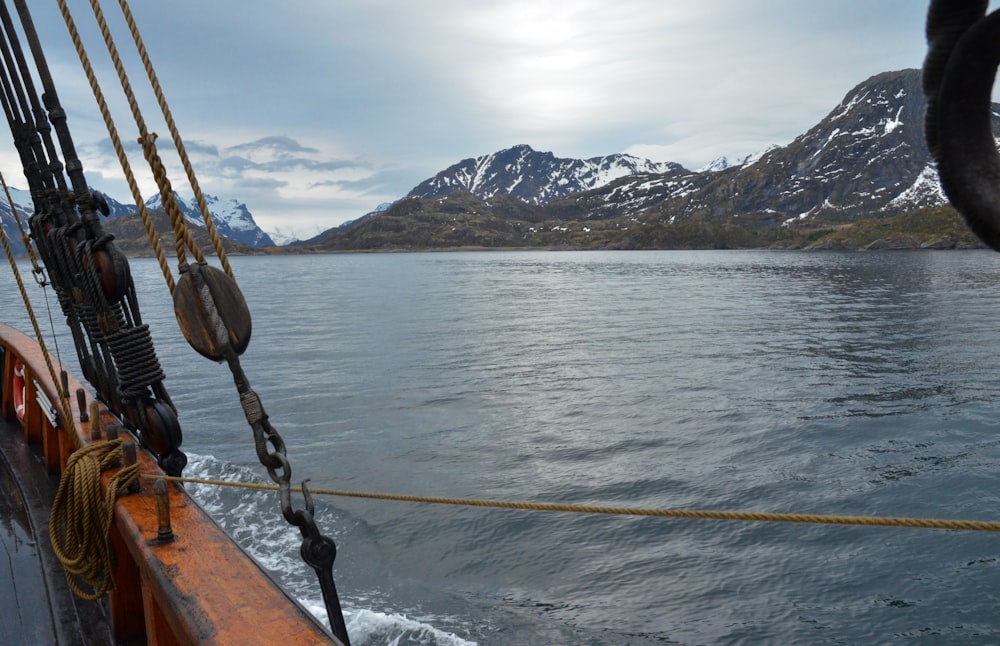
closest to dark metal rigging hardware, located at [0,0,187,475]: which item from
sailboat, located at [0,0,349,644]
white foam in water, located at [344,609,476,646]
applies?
sailboat, located at [0,0,349,644]

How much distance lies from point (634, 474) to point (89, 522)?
10637 mm

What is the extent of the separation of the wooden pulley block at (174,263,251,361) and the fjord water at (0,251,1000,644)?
5.95 meters

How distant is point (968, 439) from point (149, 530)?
1745 centimetres

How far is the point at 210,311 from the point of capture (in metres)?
3.29

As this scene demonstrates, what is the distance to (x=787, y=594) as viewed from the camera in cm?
908

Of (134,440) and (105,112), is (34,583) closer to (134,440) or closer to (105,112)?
(134,440)

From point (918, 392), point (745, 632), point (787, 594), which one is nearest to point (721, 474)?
point (787, 594)

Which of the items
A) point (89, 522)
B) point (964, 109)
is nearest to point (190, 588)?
point (89, 522)

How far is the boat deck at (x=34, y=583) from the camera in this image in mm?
4891

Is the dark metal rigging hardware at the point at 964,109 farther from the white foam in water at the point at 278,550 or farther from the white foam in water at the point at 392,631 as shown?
the white foam in water at the point at 392,631

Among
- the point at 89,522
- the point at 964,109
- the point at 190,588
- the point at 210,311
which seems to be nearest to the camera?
the point at 964,109

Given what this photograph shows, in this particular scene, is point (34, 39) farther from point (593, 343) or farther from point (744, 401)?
point (593, 343)

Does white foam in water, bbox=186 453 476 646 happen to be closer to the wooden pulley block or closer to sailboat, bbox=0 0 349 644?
sailboat, bbox=0 0 349 644

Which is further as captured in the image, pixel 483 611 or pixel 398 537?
pixel 398 537
